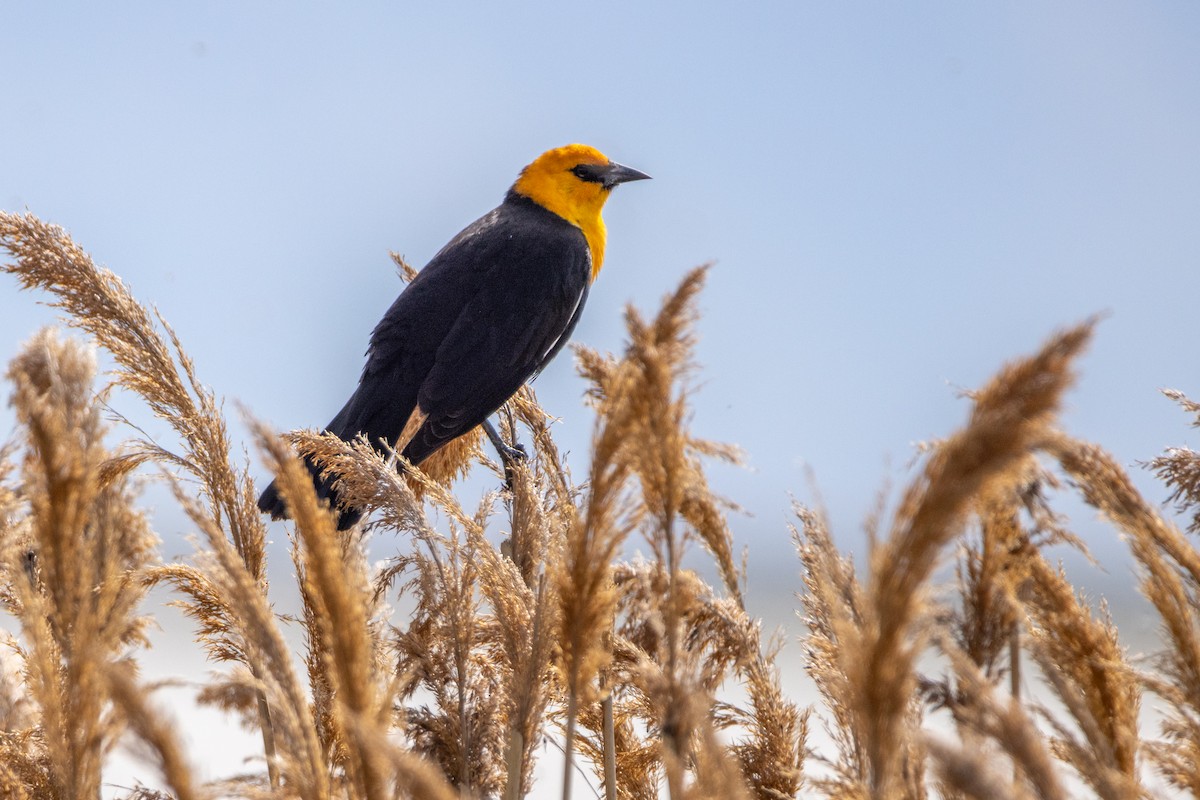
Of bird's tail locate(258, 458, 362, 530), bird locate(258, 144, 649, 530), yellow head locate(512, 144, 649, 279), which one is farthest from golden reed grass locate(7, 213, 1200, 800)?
yellow head locate(512, 144, 649, 279)

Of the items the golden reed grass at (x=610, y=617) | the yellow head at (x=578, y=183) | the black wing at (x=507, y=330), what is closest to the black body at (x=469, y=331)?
the black wing at (x=507, y=330)

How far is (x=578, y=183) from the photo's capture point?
564cm

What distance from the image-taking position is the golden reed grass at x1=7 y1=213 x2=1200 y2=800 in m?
0.78

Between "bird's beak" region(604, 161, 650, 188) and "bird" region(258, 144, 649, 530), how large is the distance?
435 mm

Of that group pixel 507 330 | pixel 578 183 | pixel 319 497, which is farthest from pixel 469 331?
pixel 578 183

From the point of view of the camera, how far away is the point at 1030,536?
120cm

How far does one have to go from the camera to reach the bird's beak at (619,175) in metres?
Answer: 5.65

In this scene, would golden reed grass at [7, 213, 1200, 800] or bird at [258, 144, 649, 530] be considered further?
bird at [258, 144, 649, 530]

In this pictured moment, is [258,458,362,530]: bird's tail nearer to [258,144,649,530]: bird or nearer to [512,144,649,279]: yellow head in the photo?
[258,144,649,530]: bird

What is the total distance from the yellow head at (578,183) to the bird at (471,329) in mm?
217

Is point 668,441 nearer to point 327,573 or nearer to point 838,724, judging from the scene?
point 327,573

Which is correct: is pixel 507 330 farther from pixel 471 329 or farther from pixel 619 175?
pixel 619 175

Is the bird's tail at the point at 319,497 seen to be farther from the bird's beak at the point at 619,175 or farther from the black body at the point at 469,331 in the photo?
the bird's beak at the point at 619,175

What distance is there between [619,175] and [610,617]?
4592 mm
